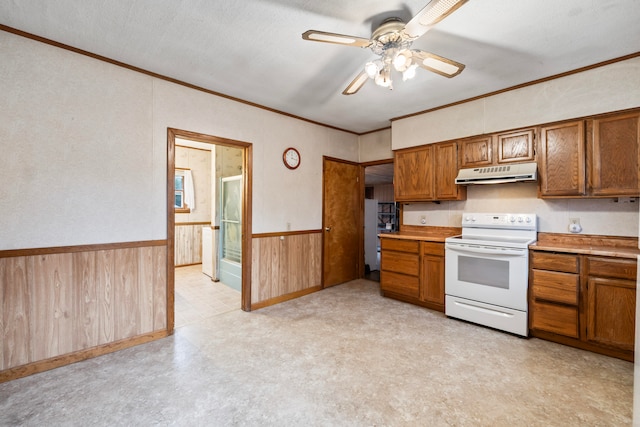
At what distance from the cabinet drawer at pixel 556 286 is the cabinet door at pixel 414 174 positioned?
4.96ft

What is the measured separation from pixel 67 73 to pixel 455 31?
3153mm

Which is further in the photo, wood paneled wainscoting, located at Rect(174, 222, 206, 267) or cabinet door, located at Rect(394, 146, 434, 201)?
wood paneled wainscoting, located at Rect(174, 222, 206, 267)

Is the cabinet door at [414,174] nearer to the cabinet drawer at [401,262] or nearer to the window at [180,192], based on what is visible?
the cabinet drawer at [401,262]

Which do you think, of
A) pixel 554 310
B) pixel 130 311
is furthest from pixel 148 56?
pixel 554 310

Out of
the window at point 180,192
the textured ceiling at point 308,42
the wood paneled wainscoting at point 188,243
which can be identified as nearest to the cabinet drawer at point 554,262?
the textured ceiling at point 308,42

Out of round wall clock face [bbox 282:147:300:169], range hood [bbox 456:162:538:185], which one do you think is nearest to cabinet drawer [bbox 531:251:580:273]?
range hood [bbox 456:162:538:185]

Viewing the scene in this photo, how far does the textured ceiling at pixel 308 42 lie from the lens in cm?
190

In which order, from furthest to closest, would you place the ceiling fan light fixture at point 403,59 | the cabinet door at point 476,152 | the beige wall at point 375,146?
the beige wall at point 375,146 < the cabinet door at point 476,152 < the ceiling fan light fixture at point 403,59

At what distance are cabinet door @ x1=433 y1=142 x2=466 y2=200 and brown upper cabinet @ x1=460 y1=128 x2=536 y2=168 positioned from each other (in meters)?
0.10

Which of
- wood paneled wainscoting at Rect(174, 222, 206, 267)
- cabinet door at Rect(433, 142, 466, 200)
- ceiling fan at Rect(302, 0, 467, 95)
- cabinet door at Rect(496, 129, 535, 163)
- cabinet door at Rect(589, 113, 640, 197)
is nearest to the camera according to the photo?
ceiling fan at Rect(302, 0, 467, 95)

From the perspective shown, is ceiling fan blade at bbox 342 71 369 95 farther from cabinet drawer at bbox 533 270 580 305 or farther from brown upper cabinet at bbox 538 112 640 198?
cabinet drawer at bbox 533 270 580 305

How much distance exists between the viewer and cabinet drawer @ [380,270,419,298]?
143 inches

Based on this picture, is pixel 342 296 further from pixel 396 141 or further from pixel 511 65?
pixel 511 65

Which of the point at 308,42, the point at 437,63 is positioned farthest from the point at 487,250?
the point at 308,42
